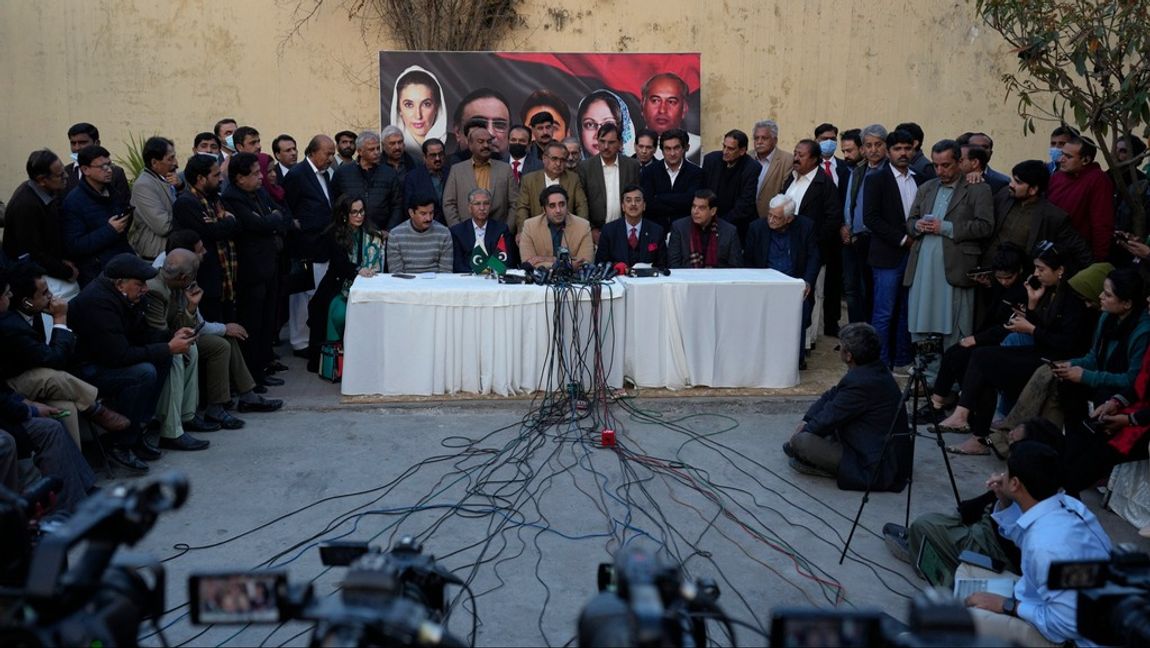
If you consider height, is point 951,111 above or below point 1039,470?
above

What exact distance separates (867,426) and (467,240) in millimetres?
3628

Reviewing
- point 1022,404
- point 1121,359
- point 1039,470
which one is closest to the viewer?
point 1039,470

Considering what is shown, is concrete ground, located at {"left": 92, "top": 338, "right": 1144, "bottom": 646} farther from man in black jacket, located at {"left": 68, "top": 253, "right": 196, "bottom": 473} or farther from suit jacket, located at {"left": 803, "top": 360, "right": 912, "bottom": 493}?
man in black jacket, located at {"left": 68, "top": 253, "right": 196, "bottom": 473}

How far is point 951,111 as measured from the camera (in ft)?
39.2

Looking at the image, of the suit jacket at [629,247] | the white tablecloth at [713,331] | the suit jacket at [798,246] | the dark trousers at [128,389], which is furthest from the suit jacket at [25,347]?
the suit jacket at [798,246]

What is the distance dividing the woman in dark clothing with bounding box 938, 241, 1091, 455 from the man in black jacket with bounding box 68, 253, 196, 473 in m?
4.62

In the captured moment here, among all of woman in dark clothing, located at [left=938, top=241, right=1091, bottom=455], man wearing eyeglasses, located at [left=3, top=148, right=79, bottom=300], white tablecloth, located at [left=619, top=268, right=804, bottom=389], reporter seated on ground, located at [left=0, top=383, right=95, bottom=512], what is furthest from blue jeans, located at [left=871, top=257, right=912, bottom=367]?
man wearing eyeglasses, located at [left=3, top=148, right=79, bottom=300]

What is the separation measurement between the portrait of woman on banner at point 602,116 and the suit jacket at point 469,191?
2585mm

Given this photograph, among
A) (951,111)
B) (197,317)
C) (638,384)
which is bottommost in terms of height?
(638,384)

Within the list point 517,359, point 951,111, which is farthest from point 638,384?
point 951,111

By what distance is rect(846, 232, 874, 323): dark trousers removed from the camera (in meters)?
8.38

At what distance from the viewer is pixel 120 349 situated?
5.65 m

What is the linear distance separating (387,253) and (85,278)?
206 centimetres

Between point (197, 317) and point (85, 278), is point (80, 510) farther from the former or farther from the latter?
point (85, 278)
